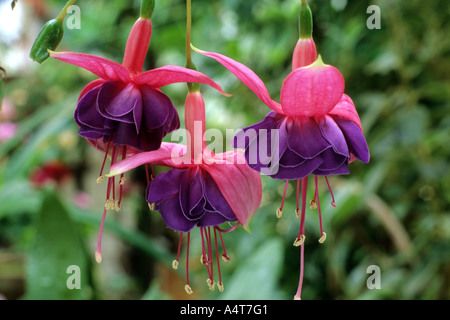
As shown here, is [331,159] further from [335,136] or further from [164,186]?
[164,186]

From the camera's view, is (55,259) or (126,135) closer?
(126,135)

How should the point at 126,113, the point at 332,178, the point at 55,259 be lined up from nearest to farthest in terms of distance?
the point at 126,113 < the point at 55,259 < the point at 332,178

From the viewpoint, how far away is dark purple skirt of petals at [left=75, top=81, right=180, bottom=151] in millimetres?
441

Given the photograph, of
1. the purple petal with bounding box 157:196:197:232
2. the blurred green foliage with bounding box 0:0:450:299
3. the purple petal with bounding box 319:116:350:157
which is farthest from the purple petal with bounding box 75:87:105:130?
the blurred green foliage with bounding box 0:0:450:299

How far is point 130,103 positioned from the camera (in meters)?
0.44

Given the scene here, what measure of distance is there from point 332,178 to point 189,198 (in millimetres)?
1106

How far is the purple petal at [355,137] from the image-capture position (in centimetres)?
45

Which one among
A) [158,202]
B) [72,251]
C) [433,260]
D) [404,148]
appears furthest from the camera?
[404,148]

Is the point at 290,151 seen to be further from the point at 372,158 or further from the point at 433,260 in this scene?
the point at 372,158

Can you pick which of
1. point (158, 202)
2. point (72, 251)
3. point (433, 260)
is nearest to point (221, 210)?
point (158, 202)

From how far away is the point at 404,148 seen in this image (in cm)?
115

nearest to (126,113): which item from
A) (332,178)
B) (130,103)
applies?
(130,103)

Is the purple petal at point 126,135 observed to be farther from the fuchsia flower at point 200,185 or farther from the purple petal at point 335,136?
the purple petal at point 335,136

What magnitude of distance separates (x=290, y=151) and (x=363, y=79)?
1.12 meters
